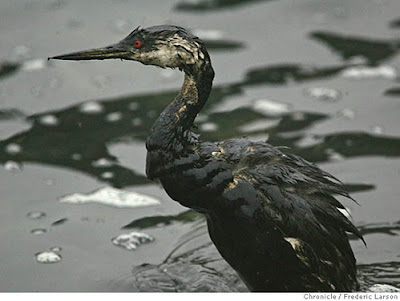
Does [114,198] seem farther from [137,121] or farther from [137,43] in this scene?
[137,43]

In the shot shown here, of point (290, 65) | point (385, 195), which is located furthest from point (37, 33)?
point (385, 195)

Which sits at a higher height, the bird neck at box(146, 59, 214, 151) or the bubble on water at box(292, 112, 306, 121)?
the bird neck at box(146, 59, 214, 151)

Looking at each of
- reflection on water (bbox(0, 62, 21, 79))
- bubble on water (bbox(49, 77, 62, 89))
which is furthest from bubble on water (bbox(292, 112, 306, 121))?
reflection on water (bbox(0, 62, 21, 79))

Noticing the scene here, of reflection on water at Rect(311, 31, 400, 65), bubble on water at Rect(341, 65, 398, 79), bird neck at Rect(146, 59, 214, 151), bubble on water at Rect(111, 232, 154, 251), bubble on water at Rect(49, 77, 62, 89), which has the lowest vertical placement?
bubble on water at Rect(111, 232, 154, 251)

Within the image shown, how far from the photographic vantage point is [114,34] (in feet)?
33.4

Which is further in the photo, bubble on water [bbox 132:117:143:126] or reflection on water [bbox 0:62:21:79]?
reflection on water [bbox 0:62:21:79]

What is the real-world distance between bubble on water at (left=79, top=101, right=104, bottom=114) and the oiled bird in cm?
Result: 321

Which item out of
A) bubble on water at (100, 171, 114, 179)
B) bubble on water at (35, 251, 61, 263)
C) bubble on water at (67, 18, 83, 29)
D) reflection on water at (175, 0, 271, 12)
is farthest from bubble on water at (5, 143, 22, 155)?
reflection on water at (175, 0, 271, 12)

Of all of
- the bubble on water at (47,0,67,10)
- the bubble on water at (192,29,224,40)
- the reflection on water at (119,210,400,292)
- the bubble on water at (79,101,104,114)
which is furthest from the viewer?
the bubble on water at (47,0,67,10)

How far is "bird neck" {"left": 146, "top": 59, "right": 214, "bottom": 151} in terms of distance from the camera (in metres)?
5.38

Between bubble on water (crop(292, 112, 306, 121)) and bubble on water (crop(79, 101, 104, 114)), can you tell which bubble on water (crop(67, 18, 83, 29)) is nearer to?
bubble on water (crop(79, 101, 104, 114))

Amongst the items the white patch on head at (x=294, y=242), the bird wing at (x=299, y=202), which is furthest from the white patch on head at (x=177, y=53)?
the white patch on head at (x=294, y=242)

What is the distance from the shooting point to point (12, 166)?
7.77 metres

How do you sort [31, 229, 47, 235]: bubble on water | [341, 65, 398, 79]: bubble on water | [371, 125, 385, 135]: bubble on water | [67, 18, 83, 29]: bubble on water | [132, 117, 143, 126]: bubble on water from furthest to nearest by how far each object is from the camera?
[67, 18, 83, 29]: bubble on water, [341, 65, 398, 79]: bubble on water, [132, 117, 143, 126]: bubble on water, [371, 125, 385, 135]: bubble on water, [31, 229, 47, 235]: bubble on water
